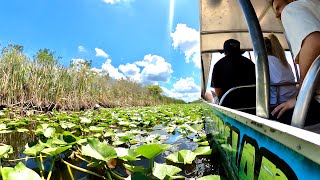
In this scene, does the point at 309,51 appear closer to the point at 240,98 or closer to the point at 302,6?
the point at 302,6

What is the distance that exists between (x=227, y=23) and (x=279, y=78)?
6.78 feet

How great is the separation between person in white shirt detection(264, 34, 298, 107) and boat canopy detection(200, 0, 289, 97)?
899 mm

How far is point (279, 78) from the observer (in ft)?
6.93

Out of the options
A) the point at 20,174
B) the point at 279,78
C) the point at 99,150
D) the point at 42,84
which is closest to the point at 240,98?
the point at 279,78

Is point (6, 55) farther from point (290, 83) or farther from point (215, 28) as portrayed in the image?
point (290, 83)

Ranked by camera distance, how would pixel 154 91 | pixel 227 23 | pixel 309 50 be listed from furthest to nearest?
pixel 154 91 → pixel 227 23 → pixel 309 50

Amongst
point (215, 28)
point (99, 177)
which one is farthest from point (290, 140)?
point (215, 28)

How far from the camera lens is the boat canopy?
3400 mm

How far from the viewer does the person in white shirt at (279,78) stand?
2.06 m

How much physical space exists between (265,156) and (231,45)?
2.01 metres

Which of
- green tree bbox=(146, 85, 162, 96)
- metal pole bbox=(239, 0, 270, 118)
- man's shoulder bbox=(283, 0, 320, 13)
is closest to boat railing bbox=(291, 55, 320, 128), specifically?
metal pole bbox=(239, 0, 270, 118)

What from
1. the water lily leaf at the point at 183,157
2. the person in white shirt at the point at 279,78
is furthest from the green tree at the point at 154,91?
the water lily leaf at the point at 183,157

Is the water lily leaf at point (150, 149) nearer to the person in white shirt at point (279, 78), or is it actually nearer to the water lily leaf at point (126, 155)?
the water lily leaf at point (126, 155)

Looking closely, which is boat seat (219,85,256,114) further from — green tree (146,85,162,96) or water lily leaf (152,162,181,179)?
green tree (146,85,162,96)
